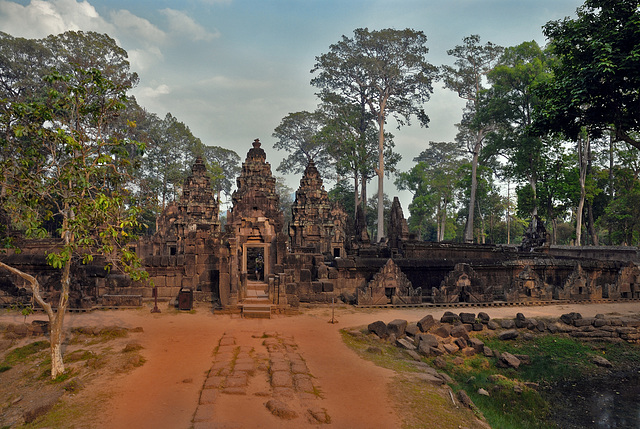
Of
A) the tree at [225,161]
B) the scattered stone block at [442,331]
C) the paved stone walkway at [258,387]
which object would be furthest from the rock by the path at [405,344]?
the tree at [225,161]

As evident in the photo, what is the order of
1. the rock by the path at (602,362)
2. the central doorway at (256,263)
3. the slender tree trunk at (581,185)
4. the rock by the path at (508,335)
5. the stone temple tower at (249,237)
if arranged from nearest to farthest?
the rock by the path at (602,362) < the rock by the path at (508,335) < the stone temple tower at (249,237) < the central doorway at (256,263) < the slender tree trunk at (581,185)

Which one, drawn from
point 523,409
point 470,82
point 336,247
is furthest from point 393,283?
point 470,82

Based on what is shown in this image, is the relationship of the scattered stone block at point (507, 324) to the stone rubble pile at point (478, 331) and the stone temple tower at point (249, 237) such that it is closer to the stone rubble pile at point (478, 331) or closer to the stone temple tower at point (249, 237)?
the stone rubble pile at point (478, 331)

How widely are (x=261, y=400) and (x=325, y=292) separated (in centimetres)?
1014

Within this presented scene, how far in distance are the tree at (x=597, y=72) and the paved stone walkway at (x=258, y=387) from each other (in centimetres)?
1526

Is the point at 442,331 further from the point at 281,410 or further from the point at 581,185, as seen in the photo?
the point at 581,185

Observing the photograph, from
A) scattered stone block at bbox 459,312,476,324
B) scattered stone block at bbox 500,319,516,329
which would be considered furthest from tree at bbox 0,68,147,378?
scattered stone block at bbox 500,319,516,329

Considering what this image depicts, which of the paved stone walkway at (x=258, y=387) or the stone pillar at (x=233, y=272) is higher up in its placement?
the stone pillar at (x=233, y=272)

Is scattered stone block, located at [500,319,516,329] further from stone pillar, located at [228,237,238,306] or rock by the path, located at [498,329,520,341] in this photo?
stone pillar, located at [228,237,238,306]

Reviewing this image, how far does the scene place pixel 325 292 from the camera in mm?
→ 16797

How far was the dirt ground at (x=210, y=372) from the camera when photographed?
6109 mm

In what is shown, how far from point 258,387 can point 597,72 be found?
649 inches

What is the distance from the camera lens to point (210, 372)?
26.0 feet

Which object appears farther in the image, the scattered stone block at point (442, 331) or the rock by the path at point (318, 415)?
the scattered stone block at point (442, 331)
